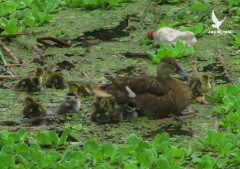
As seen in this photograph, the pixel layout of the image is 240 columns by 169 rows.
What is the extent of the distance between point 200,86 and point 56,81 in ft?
4.88

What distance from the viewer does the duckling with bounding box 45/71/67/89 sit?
6836 millimetres

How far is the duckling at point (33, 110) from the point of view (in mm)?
5996

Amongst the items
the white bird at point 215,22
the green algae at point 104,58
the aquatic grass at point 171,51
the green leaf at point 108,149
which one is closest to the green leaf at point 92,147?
the green leaf at point 108,149

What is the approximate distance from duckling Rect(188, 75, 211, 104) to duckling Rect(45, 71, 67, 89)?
135cm

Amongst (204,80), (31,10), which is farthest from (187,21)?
(204,80)

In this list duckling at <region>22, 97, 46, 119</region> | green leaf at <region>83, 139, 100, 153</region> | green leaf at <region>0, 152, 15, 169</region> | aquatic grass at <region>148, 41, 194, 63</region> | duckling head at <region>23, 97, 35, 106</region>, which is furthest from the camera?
aquatic grass at <region>148, 41, 194, 63</region>

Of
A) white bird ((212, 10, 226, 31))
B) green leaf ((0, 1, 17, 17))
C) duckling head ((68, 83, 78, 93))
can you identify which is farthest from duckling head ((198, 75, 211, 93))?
green leaf ((0, 1, 17, 17))

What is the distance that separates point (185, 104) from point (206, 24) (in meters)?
3.24

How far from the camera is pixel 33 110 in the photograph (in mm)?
5992

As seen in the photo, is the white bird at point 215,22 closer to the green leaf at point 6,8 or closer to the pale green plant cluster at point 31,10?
the pale green plant cluster at point 31,10

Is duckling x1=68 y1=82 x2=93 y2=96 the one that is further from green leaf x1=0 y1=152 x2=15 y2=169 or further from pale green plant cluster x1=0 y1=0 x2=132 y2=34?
pale green plant cluster x1=0 y1=0 x2=132 y2=34

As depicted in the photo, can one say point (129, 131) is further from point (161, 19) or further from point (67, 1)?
point (67, 1)

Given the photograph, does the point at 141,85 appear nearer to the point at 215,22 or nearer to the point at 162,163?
the point at 162,163

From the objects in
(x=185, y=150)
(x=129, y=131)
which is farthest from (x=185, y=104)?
(x=185, y=150)
